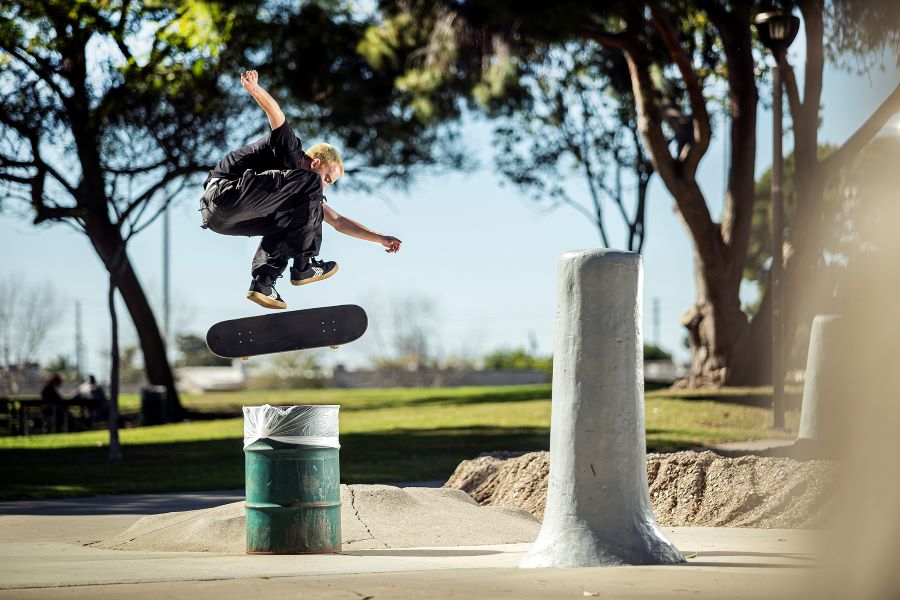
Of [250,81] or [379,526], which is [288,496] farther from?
[250,81]

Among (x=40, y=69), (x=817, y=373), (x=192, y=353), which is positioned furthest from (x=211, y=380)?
(x=817, y=373)

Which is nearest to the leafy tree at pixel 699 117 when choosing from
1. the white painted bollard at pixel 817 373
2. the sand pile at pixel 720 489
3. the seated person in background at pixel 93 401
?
the white painted bollard at pixel 817 373

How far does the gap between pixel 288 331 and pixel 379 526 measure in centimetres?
303

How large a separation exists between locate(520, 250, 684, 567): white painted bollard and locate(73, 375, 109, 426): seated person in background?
81.3 feet

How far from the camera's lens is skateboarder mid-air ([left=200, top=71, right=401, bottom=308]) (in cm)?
587

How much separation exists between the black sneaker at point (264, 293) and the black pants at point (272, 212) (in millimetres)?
40

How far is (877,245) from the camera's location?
9.33 feet

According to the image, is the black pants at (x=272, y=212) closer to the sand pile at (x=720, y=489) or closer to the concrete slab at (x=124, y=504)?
the sand pile at (x=720, y=489)

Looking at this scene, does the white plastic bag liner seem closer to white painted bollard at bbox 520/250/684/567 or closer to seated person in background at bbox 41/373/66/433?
white painted bollard at bbox 520/250/684/567

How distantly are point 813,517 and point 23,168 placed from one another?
66.0 ft

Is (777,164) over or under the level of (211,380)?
over

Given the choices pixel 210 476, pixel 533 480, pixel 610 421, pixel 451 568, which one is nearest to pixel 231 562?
pixel 451 568

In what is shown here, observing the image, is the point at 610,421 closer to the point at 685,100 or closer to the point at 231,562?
the point at 231,562

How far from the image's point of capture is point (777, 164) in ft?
64.2
